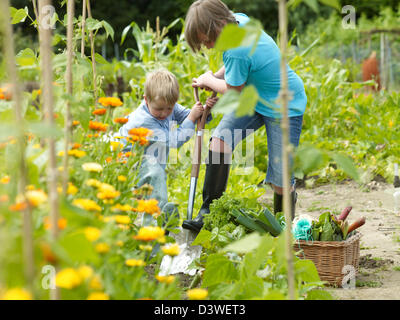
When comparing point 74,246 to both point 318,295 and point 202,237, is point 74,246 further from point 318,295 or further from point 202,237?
point 202,237

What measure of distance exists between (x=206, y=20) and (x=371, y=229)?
1637mm

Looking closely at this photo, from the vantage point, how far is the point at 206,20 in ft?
7.73

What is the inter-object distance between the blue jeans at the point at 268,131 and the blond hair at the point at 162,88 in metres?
0.30

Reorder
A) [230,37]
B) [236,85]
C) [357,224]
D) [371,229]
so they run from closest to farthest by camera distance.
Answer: [230,37] → [357,224] → [236,85] → [371,229]

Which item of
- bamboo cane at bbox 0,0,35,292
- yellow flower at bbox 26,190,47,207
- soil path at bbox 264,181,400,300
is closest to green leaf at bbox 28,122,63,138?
bamboo cane at bbox 0,0,35,292

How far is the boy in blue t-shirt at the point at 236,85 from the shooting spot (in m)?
2.40

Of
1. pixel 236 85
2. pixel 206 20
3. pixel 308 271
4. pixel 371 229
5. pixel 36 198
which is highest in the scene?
pixel 206 20

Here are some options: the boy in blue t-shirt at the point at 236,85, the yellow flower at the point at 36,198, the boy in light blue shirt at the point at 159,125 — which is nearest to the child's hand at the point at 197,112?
the boy in light blue shirt at the point at 159,125

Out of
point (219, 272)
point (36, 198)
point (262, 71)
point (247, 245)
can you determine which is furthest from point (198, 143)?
point (36, 198)

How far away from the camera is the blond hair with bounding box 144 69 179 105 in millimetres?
2682

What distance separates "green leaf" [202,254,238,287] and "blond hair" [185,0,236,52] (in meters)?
1.14

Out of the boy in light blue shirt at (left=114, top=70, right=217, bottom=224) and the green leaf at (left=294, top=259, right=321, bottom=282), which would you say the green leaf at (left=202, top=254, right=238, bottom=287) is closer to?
the green leaf at (left=294, top=259, right=321, bottom=282)

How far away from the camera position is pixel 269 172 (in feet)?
9.16

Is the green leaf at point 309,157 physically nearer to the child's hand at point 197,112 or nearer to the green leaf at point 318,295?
the green leaf at point 318,295
